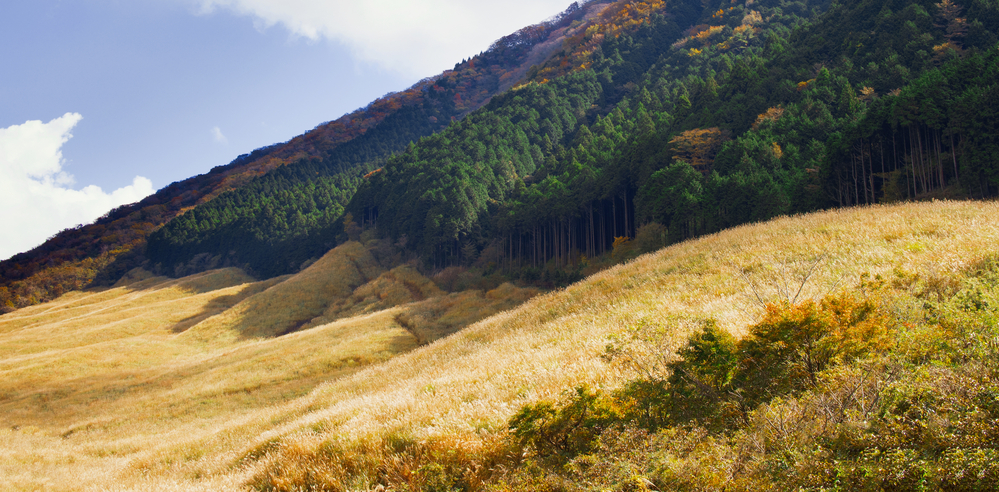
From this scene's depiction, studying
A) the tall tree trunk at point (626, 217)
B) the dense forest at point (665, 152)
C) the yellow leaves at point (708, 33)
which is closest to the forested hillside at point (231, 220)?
the dense forest at point (665, 152)

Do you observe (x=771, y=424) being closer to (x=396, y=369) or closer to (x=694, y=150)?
(x=396, y=369)

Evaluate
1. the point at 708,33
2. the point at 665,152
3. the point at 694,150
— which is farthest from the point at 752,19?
the point at 665,152

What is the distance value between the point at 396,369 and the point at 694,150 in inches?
1893

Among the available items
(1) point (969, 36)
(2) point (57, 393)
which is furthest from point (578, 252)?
(2) point (57, 393)

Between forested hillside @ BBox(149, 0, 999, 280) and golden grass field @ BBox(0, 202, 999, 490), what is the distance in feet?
57.7

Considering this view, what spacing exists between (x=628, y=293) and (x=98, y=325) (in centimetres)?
7173

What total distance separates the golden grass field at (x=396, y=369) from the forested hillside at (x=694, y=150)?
57.7ft

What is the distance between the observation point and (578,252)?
2653 inches

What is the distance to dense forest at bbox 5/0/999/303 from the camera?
37031 millimetres

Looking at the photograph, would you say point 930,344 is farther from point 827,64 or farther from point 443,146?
point 443,146

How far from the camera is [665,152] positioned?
2258 inches

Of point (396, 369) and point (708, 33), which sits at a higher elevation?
point (708, 33)

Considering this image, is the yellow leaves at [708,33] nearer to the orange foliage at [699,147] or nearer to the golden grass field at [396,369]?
the orange foliage at [699,147]

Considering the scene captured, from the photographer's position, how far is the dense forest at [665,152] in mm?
37031
